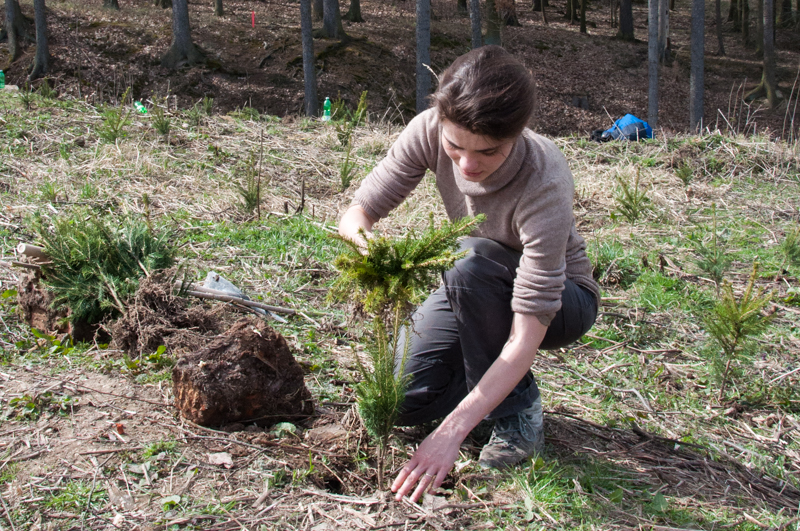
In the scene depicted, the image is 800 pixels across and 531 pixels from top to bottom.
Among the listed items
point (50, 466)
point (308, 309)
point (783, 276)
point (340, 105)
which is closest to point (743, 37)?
point (340, 105)

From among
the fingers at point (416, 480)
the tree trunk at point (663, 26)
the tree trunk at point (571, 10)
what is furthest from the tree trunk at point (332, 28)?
the fingers at point (416, 480)

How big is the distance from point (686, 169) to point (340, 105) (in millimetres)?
4136

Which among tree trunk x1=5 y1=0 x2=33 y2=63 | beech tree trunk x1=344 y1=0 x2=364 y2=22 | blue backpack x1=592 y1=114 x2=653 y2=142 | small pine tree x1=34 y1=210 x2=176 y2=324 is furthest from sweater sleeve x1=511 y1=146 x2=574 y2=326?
beech tree trunk x1=344 y1=0 x2=364 y2=22

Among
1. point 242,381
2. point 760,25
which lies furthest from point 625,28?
point 242,381

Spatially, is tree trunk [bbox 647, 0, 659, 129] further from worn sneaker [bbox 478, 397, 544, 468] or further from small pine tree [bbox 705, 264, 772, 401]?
worn sneaker [bbox 478, 397, 544, 468]

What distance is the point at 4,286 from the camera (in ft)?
11.4

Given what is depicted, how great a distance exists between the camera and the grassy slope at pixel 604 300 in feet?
6.98

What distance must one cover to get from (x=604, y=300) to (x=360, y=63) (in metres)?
15.0


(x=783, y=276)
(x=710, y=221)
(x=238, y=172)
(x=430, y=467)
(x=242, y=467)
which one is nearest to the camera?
(x=430, y=467)

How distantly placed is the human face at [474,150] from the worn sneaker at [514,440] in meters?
0.92

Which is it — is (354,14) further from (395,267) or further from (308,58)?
(395,267)

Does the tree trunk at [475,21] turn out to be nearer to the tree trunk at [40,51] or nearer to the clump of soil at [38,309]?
the tree trunk at [40,51]

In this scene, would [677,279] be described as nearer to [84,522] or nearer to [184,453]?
[184,453]

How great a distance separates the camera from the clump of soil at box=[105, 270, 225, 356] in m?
2.80
